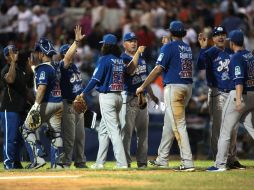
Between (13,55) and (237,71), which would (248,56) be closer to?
(237,71)

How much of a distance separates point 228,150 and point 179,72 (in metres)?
1.44

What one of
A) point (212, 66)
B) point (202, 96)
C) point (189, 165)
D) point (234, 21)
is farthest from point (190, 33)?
point (189, 165)

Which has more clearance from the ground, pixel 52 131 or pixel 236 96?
pixel 236 96

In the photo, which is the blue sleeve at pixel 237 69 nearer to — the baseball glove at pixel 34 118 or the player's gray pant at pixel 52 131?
the player's gray pant at pixel 52 131

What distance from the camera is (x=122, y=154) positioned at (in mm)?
13961

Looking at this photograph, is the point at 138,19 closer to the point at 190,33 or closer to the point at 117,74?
the point at 190,33

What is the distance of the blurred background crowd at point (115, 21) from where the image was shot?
23.5 metres

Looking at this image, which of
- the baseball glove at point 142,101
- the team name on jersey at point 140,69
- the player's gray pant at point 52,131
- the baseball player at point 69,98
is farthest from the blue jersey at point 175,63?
the player's gray pant at point 52,131

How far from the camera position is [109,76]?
1416cm

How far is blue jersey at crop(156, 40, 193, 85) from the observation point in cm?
1348

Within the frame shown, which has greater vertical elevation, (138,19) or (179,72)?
(138,19)

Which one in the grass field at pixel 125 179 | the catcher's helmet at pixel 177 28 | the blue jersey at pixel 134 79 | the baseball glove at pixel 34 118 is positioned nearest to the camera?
the grass field at pixel 125 179

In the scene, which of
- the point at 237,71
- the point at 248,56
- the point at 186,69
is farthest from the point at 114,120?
the point at 248,56

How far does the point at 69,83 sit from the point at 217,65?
2598 millimetres
